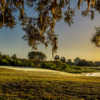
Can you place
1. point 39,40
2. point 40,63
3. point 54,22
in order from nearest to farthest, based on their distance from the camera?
point 54,22 → point 39,40 → point 40,63

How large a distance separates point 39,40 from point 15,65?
17.1m

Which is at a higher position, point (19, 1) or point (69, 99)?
point (19, 1)

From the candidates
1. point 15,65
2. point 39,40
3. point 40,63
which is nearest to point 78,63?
point 40,63

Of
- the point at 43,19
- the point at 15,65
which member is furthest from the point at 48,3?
the point at 15,65

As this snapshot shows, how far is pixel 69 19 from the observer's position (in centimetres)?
649

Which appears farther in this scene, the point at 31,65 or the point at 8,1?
the point at 31,65

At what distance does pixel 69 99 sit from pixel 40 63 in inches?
765

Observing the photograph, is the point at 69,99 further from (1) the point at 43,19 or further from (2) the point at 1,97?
(1) the point at 43,19

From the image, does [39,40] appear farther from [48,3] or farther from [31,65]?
[31,65]

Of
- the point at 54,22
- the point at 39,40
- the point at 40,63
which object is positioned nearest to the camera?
the point at 54,22

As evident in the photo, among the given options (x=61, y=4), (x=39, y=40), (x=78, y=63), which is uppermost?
(x=61, y=4)

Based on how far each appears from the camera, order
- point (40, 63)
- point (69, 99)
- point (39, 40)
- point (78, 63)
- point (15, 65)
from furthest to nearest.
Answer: point (78, 63)
point (40, 63)
point (15, 65)
point (39, 40)
point (69, 99)

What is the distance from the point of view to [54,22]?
6.25m

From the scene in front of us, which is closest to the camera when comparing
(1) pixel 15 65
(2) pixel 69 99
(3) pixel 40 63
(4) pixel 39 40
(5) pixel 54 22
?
(2) pixel 69 99
